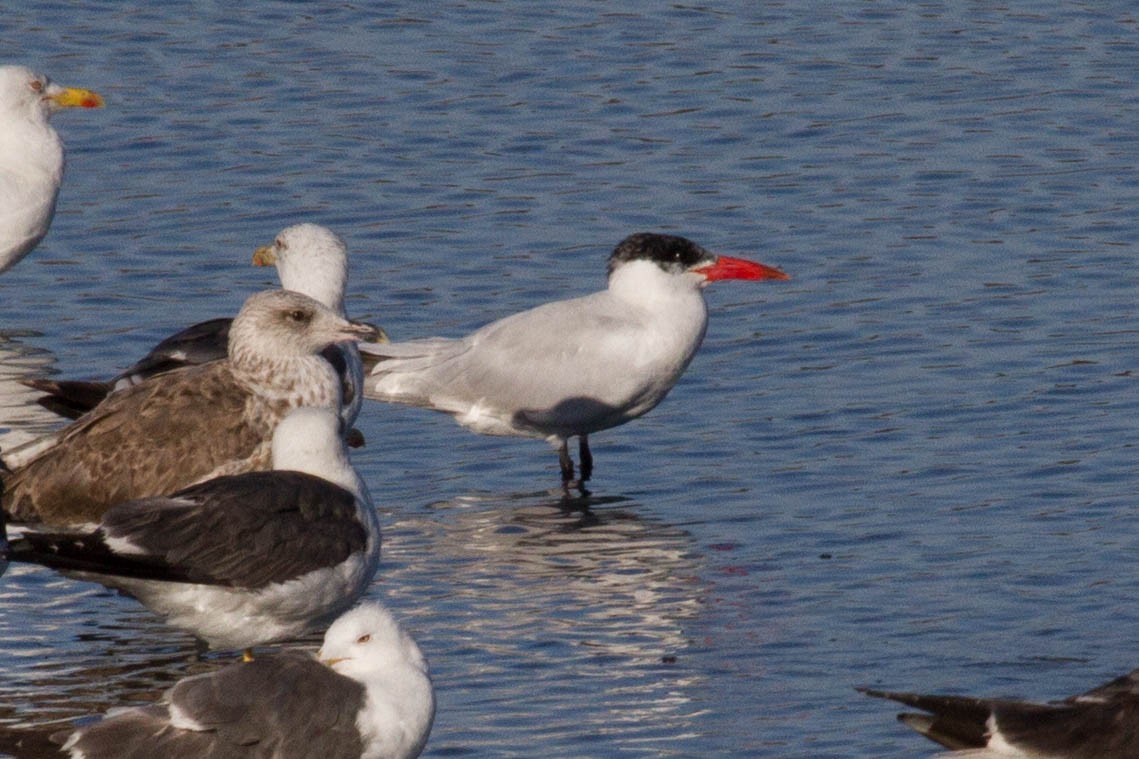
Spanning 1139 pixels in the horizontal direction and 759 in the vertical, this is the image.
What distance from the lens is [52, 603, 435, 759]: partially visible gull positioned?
24.9 feet

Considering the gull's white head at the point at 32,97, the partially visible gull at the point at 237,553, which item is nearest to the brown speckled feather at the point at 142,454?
the partially visible gull at the point at 237,553

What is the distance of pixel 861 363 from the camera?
1374cm

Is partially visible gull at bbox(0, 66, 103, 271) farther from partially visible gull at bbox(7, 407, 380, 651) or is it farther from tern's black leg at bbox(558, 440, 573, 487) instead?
partially visible gull at bbox(7, 407, 380, 651)

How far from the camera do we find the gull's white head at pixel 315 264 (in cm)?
1252

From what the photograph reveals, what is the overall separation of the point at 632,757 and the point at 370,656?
1.29 metres

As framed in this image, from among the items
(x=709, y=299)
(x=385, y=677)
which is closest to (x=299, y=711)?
(x=385, y=677)

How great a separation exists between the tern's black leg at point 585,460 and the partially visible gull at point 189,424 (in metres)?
1.94

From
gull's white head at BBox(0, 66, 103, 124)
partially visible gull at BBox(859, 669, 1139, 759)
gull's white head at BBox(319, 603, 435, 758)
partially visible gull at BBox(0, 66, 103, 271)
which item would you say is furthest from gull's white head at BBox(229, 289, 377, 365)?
gull's white head at BBox(0, 66, 103, 124)

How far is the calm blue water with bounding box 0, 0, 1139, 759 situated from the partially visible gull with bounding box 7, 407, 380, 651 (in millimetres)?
512

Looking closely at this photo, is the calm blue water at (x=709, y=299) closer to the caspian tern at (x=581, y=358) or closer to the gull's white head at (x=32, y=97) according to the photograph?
the caspian tern at (x=581, y=358)

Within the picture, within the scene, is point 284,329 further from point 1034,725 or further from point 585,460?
point 1034,725

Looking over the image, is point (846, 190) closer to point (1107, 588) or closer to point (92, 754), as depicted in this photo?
point (1107, 588)

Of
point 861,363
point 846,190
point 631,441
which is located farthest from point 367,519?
point 846,190

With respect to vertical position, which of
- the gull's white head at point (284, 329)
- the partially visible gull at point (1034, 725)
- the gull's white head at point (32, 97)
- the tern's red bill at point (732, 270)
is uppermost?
the gull's white head at point (32, 97)
